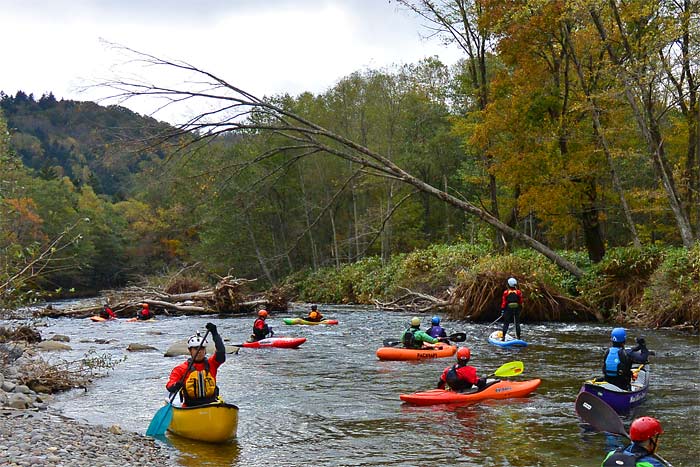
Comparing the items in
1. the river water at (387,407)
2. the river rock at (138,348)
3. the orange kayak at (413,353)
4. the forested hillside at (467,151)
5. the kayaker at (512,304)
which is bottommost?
the river water at (387,407)

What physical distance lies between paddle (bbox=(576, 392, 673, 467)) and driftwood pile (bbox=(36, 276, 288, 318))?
19.7 meters

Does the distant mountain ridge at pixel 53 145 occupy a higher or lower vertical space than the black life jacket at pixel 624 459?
higher

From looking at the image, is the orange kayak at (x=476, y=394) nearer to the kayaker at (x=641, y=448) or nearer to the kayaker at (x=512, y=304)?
the kayaker at (x=641, y=448)

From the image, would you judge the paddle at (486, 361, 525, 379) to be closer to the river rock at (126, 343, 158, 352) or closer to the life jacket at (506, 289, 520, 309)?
the life jacket at (506, 289, 520, 309)

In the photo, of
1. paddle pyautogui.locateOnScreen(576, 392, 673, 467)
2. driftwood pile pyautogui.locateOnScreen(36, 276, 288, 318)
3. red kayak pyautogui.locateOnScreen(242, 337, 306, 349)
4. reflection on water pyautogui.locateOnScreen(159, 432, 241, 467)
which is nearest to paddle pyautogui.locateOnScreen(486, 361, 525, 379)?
paddle pyautogui.locateOnScreen(576, 392, 673, 467)

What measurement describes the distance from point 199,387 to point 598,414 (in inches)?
198

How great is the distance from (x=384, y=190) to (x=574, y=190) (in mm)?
21077

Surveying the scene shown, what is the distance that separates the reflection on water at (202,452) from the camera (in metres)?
7.45

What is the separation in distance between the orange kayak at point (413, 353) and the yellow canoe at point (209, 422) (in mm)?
6769

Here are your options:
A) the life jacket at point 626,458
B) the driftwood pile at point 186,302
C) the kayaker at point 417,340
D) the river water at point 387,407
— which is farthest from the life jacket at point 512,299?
the life jacket at point 626,458

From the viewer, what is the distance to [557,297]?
840 inches

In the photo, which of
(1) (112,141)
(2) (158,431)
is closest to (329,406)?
(2) (158,431)

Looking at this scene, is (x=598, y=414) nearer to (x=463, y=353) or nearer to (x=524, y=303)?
(x=463, y=353)

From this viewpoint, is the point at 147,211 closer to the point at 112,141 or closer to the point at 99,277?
the point at 99,277
